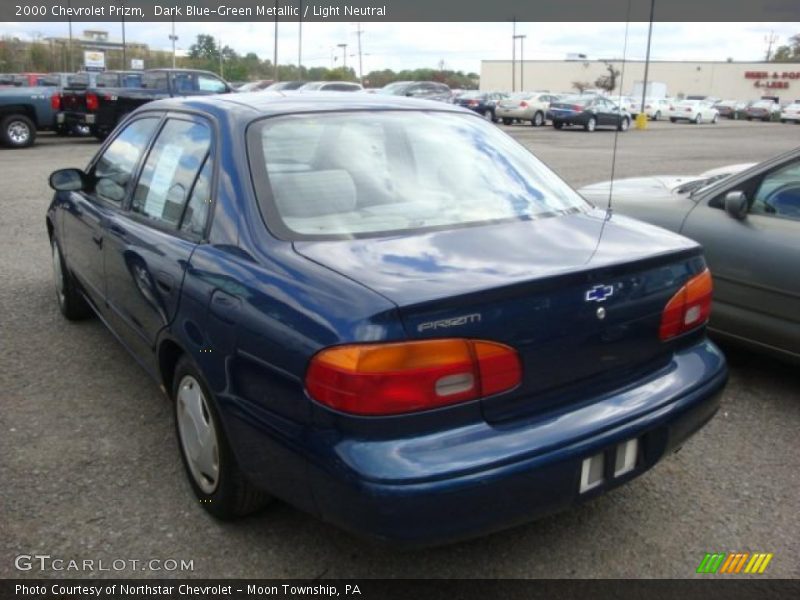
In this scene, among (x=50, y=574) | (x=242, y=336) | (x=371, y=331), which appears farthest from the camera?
(x=50, y=574)

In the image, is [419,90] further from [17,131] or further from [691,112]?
[691,112]

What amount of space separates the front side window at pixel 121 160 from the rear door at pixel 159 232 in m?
0.17

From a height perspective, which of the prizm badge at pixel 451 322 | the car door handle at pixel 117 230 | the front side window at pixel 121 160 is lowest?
the car door handle at pixel 117 230

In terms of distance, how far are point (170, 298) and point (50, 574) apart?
40.8 inches

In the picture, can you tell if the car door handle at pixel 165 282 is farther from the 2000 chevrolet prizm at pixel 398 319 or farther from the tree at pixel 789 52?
the tree at pixel 789 52

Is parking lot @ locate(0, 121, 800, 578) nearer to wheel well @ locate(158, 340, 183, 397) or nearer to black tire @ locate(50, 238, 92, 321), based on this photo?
wheel well @ locate(158, 340, 183, 397)

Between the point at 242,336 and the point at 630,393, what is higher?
the point at 242,336

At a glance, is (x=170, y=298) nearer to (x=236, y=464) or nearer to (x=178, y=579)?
(x=236, y=464)

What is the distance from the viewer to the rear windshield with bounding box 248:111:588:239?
260 cm

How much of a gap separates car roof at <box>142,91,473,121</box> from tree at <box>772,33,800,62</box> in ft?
321

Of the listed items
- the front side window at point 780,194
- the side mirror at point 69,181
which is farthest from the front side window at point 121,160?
the front side window at point 780,194

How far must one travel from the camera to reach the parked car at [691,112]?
45206 millimetres

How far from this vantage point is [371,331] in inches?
77.7

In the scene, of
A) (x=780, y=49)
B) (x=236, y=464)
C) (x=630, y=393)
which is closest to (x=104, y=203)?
(x=236, y=464)
